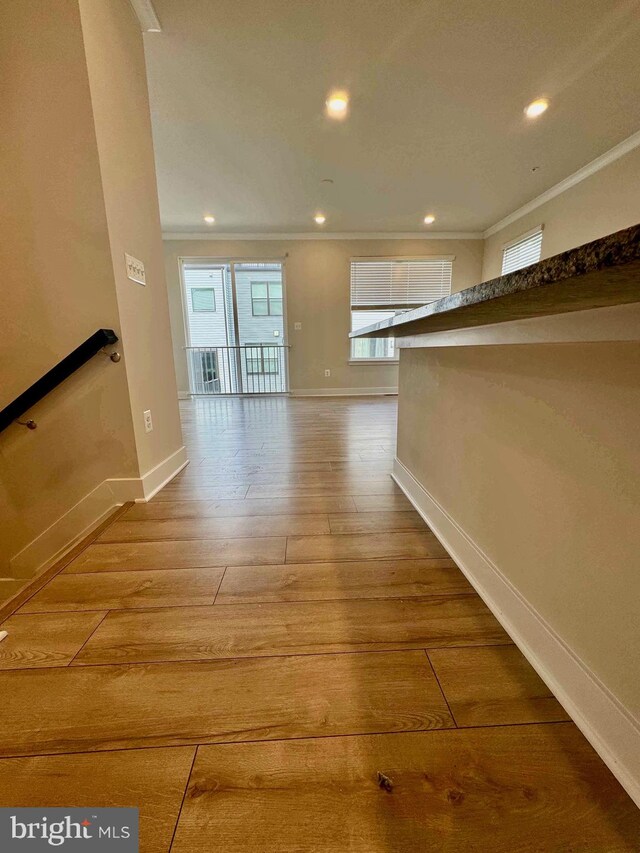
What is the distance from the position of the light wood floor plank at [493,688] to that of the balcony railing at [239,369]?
4.98 metres

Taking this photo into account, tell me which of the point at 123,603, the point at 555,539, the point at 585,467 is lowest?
the point at 123,603

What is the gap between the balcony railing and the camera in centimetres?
545

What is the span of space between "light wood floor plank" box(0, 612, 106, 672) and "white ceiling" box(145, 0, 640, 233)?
114 inches

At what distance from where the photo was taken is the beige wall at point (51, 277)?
1277mm

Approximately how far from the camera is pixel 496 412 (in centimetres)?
89

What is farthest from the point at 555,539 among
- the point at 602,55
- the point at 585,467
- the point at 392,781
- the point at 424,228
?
the point at 424,228

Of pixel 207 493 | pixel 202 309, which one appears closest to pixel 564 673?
pixel 207 493

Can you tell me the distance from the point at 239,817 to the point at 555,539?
76cm

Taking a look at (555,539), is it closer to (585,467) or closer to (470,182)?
(585,467)

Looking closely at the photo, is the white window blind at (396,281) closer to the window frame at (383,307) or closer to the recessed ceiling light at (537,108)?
the window frame at (383,307)

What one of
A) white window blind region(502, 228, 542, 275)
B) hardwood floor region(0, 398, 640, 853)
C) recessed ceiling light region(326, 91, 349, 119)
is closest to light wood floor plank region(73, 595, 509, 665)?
hardwood floor region(0, 398, 640, 853)

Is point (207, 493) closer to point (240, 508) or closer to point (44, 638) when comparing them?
point (240, 508)

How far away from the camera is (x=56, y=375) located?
1.42m

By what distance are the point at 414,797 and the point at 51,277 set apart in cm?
207
